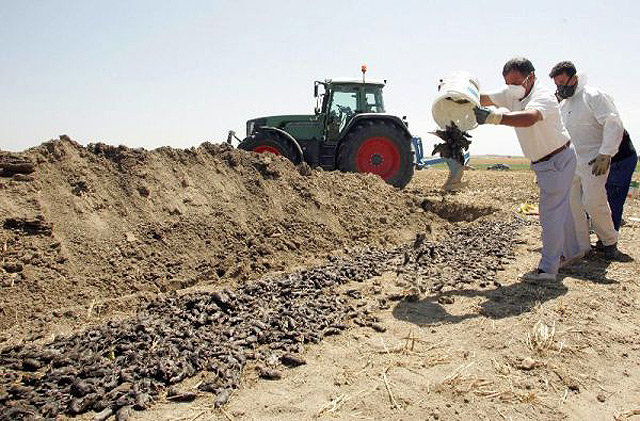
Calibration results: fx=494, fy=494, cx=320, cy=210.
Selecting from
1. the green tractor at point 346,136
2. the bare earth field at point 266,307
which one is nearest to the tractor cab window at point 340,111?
the green tractor at point 346,136

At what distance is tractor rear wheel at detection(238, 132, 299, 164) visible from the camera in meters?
10.5

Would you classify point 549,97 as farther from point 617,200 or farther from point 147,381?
point 147,381

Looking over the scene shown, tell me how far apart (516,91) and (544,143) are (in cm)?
55

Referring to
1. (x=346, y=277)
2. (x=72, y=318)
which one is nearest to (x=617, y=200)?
(x=346, y=277)

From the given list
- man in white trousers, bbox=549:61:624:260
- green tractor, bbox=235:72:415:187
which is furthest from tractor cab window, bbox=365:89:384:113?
man in white trousers, bbox=549:61:624:260

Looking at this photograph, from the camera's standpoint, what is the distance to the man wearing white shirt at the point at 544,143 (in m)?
4.35

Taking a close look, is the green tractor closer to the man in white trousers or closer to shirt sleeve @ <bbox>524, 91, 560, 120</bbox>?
the man in white trousers

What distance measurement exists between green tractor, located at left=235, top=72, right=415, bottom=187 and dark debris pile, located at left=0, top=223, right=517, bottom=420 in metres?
5.94

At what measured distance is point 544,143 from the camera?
14.7ft

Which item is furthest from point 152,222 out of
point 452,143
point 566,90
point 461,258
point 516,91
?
point 566,90

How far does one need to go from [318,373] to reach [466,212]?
22.7 ft

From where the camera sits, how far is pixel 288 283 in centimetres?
466

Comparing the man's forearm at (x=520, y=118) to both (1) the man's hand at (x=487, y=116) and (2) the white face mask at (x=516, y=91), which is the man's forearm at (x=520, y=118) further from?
(2) the white face mask at (x=516, y=91)

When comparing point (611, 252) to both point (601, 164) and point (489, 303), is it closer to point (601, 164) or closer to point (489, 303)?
point (601, 164)
